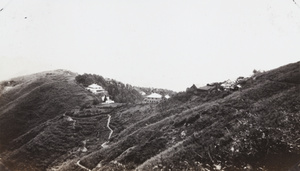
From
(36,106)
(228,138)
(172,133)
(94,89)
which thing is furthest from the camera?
(94,89)

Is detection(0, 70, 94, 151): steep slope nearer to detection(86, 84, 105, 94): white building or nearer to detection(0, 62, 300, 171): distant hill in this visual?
detection(0, 62, 300, 171): distant hill

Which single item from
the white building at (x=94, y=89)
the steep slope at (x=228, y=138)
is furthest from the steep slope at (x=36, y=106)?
the steep slope at (x=228, y=138)

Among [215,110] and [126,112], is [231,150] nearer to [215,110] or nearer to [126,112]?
[215,110]

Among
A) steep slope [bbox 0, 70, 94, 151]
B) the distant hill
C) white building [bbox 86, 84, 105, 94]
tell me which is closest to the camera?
the distant hill

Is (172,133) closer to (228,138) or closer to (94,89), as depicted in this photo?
(228,138)

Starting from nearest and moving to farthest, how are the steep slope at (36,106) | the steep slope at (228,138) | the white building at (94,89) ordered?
1. the steep slope at (228,138)
2. the steep slope at (36,106)
3. the white building at (94,89)

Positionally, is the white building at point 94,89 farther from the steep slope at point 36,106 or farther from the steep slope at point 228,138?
the steep slope at point 228,138

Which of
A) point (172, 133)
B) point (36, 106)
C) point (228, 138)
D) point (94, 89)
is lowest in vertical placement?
point (172, 133)

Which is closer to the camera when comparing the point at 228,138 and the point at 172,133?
the point at 228,138

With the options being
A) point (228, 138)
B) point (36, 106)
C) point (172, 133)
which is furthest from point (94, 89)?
point (228, 138)

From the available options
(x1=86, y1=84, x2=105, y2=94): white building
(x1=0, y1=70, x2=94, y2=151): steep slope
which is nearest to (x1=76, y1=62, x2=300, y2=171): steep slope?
(x1=0, y1=70, x2=94, y2=151): steep slope
